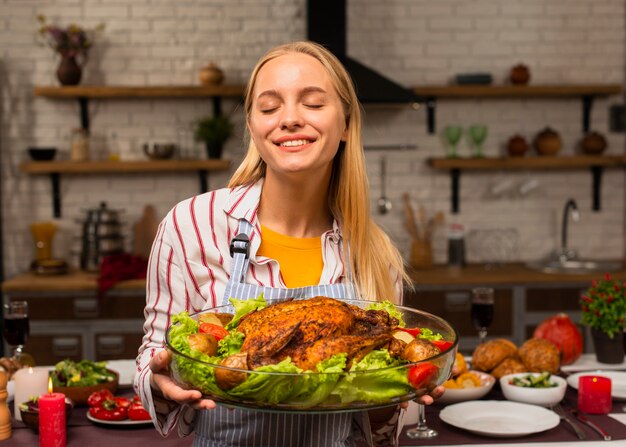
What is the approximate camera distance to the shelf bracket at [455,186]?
559cm

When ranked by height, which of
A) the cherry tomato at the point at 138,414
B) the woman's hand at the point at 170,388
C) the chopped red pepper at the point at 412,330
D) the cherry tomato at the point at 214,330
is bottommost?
the cherry tomato at the point at 138,414

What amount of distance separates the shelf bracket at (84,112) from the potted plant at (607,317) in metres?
3.55

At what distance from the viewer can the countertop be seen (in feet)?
15.7

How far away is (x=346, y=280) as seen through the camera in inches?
77.3

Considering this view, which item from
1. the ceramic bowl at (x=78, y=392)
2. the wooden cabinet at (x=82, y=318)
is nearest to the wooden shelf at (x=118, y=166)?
the wooden cabinet at (x=82, y=318)

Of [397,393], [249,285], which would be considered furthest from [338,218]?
Answer: [397,393]

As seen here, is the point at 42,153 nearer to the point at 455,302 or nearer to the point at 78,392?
the point at 455,302

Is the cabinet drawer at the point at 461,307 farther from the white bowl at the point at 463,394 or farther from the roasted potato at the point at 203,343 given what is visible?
the roasted potato at the point at 203,343

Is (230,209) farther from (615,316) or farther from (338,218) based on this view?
(615,316)

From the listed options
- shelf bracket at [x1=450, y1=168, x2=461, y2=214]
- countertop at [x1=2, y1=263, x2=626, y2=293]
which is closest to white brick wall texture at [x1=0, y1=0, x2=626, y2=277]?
shelf bracket at [x1=450, y1=168, x2=461, y2=214]

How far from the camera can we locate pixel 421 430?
7.39ft

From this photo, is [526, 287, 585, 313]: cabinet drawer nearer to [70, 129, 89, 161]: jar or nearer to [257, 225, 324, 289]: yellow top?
[70, 129, 89, 161]: jar

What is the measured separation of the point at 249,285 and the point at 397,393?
0.57 metres

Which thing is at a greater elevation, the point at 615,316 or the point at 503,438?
the point at 615,316
